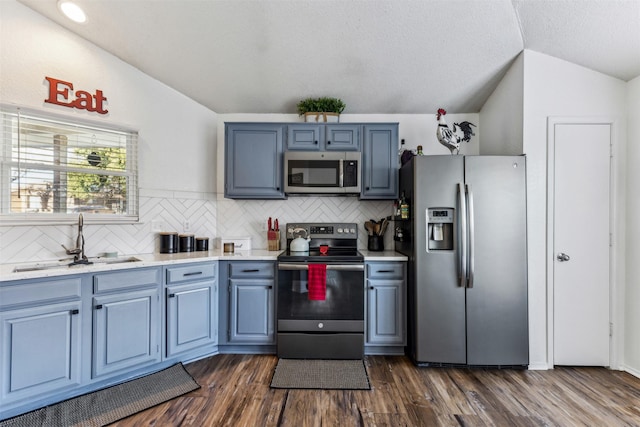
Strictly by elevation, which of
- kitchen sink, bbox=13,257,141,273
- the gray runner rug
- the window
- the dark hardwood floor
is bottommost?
the dark hardwood floor

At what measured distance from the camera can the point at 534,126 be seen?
2.48 m

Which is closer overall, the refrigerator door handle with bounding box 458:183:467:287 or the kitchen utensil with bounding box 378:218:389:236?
the refrigerator door handle with bounding box 458:183:467:287

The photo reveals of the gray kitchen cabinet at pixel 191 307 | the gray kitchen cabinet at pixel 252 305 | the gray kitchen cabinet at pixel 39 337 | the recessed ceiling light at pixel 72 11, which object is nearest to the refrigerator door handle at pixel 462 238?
the gray kitchen cabinet at pixel 252 305

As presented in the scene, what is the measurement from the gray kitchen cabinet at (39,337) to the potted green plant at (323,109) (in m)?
2.38

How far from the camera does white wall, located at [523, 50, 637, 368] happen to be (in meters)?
2.42

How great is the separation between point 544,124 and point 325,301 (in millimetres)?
2458

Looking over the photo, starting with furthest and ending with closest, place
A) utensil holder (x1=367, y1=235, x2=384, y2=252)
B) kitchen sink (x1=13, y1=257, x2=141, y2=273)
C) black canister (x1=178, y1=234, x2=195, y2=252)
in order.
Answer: utensil holder (x1=367, y1=235, x2=384, y2=252) → black canister (x1=178, y1=234, x2=195, y2=252) → kitchen sink (x1=13, y1=257, x2=141, y2=273)

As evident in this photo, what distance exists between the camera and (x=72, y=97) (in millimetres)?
2367

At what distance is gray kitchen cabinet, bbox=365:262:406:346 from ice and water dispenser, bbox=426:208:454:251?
35 cm

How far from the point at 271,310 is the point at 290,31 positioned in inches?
94.9

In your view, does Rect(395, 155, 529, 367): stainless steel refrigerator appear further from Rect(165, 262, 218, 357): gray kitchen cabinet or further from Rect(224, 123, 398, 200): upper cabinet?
Rect(165, 262, 218, 357): gray kitchen cabinet

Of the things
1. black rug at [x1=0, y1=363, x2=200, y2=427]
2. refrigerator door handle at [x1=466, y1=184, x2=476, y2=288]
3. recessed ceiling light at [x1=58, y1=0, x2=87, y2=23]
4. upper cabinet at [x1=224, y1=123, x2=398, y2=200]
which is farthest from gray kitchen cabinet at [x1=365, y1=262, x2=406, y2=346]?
recessed ceiling light at [x1=58, y1=0, x2=87, y2=23]

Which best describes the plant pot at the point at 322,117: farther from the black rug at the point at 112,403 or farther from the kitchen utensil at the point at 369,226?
the black rug at the point at 112,403

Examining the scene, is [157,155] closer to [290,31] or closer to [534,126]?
[290,31]
